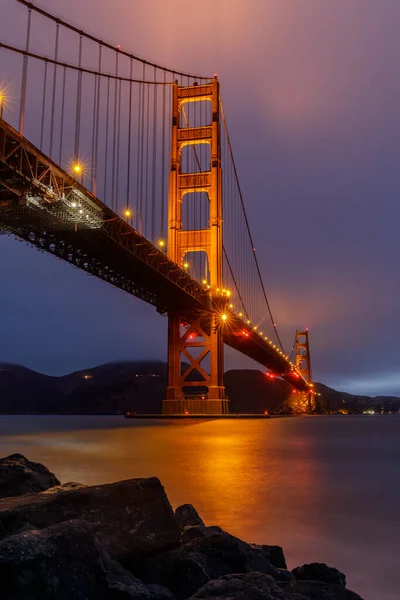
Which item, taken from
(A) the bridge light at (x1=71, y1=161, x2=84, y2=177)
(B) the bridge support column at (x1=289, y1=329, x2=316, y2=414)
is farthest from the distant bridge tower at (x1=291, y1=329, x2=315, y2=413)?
(A) the bridge light at (x1=71, y1=161, x2=84, y2=177)

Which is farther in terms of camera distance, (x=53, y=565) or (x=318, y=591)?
(x=318, y=591)

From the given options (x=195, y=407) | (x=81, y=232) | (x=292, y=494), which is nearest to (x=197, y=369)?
(x=195, y=407)

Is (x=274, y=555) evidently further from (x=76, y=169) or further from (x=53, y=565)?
(x=76, y=169)

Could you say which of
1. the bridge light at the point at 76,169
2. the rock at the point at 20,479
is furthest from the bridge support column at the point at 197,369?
the rock at the point at 20,479

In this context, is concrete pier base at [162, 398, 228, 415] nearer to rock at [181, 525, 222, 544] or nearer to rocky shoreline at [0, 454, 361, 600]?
rock at [181, 525, 222, 544]

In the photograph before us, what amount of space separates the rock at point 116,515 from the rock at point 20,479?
122 centimetres

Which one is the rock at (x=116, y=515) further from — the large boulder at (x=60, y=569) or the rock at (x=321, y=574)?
the rock at (x=321, y=574)

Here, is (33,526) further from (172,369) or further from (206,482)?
(172,369)

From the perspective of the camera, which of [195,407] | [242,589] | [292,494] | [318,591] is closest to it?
[242,589]

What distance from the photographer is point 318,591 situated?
3.26 m

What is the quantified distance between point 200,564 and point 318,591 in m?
0.67

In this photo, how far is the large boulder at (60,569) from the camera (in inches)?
96.8

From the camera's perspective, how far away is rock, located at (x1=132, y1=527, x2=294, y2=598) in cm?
Result: 324

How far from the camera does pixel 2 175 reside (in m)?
19.1
